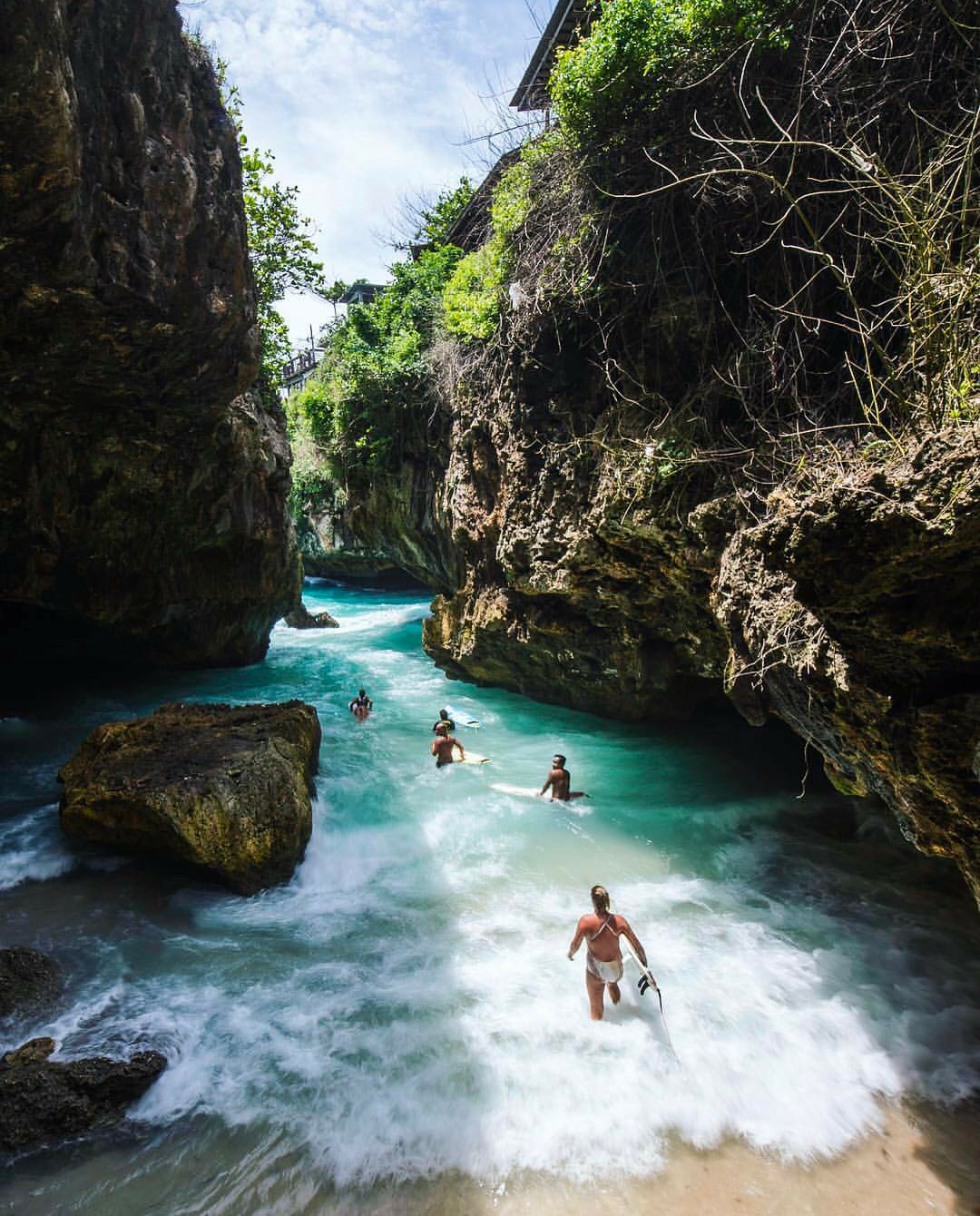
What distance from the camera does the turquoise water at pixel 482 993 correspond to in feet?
11.1

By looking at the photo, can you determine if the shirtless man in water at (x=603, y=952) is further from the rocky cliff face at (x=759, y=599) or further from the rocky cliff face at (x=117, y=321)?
the rocky cliff face at (x=117, y=321)

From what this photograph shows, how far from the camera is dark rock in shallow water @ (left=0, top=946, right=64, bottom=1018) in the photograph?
4.01 meters

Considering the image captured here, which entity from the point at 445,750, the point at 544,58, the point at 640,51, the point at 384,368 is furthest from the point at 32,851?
the point at 544,58

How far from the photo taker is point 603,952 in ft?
14.4

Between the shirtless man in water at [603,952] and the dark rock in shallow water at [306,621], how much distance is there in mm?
16506

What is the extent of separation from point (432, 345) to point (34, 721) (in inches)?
365

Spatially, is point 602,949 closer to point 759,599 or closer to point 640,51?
point 759,599

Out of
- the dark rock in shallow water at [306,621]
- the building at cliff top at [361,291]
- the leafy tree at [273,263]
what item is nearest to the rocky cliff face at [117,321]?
the leafy tree at [273,263]

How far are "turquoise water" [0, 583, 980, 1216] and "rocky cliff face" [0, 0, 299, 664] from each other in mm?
3384

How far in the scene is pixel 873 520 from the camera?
3146mm

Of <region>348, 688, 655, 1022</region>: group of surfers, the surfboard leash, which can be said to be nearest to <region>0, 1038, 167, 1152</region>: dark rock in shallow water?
<region>348, 688, 655, 1022</region>: group of surfers

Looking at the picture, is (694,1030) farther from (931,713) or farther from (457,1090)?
(931,713)

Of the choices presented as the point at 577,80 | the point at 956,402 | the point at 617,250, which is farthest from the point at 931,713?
the point at 577,80

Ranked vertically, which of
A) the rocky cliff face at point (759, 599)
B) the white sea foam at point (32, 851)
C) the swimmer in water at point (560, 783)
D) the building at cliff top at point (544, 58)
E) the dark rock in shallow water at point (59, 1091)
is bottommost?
the dark rock in shallow water at point (59, 1091)
